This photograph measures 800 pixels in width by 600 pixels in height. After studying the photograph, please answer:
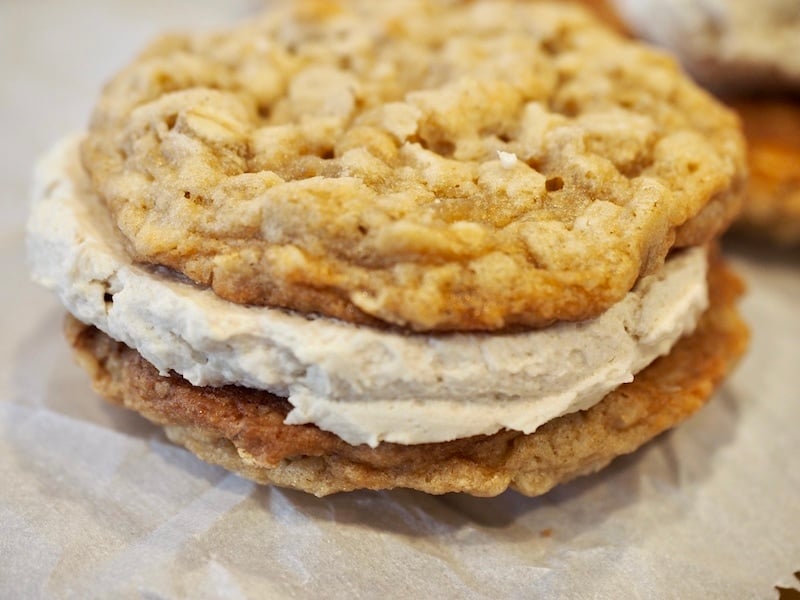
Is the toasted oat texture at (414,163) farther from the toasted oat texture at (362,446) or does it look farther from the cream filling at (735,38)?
the cream filling at (735,38)

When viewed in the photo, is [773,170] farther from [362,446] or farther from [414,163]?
[362,446]

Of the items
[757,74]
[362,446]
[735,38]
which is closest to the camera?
[362,446]

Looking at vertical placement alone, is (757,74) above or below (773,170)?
above

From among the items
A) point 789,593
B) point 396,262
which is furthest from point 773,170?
point 396,262

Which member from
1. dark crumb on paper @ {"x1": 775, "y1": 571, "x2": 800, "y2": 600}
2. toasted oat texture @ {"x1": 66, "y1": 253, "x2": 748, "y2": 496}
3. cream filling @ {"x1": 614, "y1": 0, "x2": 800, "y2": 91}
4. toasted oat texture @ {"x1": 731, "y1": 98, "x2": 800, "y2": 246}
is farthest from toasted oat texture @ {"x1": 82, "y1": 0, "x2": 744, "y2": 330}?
dark crumb on paper @ {"x1": 775, "y1": 571, "x2": 800, "y2": 600}

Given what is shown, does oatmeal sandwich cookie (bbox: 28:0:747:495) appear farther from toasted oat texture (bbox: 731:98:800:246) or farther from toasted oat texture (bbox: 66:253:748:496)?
toasted oat texture (bbox: 731:98:800:246)

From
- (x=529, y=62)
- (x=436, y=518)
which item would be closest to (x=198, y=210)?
(x=436, y=518)

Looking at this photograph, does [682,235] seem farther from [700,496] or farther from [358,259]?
[358,259]

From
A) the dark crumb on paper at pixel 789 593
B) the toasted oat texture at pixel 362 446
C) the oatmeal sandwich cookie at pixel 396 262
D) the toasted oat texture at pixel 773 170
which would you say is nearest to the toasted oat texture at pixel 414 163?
the oatmeal sandwich cookie at pixel 396 262
